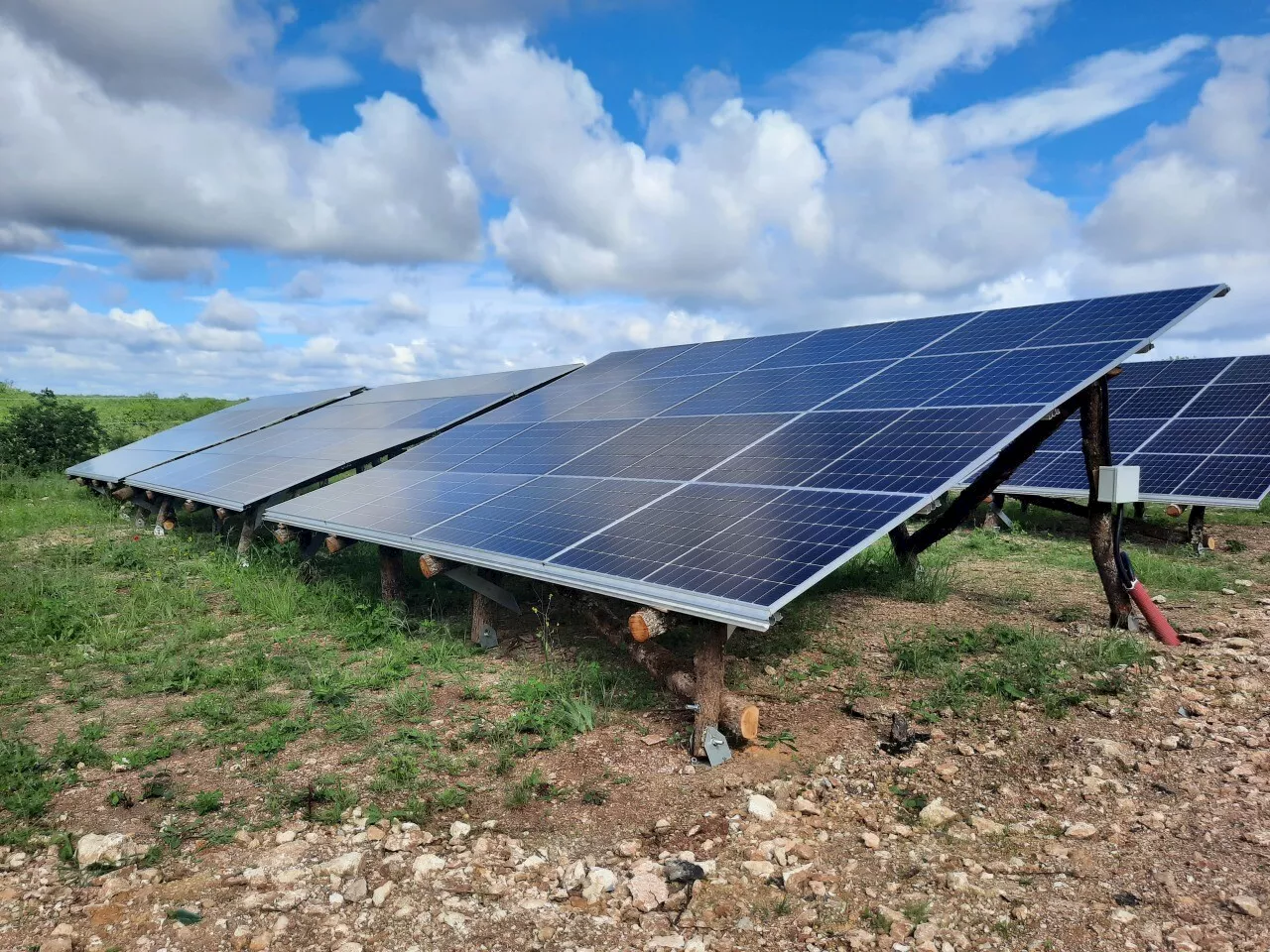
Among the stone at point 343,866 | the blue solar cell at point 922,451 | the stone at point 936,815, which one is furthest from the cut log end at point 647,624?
Answer: the stone at point 343,866

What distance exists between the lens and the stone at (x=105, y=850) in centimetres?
519

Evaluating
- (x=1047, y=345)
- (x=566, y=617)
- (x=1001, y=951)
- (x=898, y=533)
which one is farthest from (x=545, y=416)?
(x=1001, y=951)

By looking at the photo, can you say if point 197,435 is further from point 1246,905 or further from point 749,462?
point 1246,905

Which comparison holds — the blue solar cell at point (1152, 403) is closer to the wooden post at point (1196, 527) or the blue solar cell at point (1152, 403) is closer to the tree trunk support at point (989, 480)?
the wooden post at point (1196, 527)

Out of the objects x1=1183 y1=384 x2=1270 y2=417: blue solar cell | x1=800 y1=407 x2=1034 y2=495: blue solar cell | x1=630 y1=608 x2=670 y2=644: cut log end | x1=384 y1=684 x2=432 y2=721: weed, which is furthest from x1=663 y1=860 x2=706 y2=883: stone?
x1=1183 y1=384 x2=1270 y2=417: blue solar cell

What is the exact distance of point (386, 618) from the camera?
10164 mm

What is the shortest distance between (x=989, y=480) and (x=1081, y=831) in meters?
5.25

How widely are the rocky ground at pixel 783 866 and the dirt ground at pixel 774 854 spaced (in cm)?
2

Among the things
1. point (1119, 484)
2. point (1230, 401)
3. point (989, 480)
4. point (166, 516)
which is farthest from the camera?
point (166, 516)

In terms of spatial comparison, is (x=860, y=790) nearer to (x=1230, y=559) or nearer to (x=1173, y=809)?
(x=1173, y=809)

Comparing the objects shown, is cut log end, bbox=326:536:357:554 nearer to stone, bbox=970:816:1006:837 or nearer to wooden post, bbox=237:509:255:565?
wooden post, bbox=237:509:255:565

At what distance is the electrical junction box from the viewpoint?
27.6 feet

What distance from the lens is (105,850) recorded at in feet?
17.2

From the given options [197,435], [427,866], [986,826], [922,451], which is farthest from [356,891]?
[197,435]
